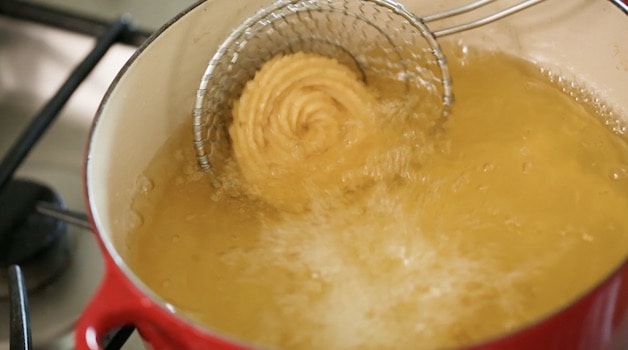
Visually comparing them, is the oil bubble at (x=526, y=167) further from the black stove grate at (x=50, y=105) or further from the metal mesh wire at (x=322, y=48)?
the black stove grate at (x=50, y=105)

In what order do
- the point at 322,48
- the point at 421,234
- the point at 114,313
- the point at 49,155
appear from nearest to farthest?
the point at 114,313 → the point at 421,234 → the point at 322,48 → the point at 49,155

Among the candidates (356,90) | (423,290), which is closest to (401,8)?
(356,90)

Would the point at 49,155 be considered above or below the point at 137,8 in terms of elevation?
below

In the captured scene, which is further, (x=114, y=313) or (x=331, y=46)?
(x=331, y=46)

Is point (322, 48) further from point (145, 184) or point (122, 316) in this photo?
point (122, 316)

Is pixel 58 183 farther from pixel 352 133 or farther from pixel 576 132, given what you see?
pixel 576 132

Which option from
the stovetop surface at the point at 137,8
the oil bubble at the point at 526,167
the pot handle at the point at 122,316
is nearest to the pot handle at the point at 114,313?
the pot handle at the point at 122,316

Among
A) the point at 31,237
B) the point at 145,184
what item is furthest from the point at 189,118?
the point at 31,237

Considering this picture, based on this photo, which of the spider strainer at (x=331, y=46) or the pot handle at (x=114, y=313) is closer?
the pot handle at (x=114, y=313)
